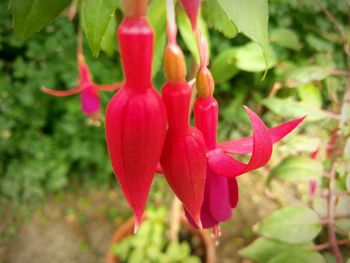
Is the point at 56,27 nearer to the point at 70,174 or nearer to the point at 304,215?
the point at 70,174

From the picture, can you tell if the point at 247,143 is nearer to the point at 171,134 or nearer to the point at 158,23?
the point at 171,134

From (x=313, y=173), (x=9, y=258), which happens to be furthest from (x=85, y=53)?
(x=313, y=173)

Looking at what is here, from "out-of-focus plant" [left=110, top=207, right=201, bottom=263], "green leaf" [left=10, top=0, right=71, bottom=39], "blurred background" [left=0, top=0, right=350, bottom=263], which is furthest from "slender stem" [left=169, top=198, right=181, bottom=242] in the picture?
"green leaf" [left=10, top=0, right=71, bottom=39]

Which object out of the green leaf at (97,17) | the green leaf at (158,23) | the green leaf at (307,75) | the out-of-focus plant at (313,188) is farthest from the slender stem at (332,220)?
the green leaf at (97,17)

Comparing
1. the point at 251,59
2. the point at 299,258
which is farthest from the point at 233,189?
the point at 251,59

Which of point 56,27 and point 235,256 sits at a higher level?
point 56,27
